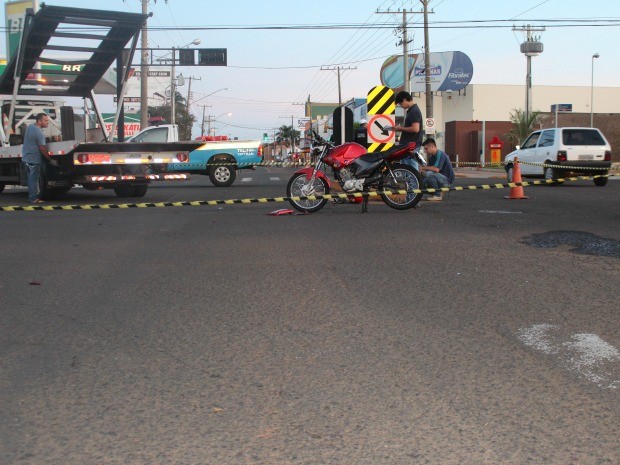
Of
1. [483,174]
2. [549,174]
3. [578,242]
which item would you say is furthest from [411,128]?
[483,174]

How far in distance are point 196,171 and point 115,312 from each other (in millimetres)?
19070

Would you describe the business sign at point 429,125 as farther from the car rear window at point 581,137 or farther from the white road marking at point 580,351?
the white road marking at point 580,351

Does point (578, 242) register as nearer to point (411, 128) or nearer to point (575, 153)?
point (411, 128)

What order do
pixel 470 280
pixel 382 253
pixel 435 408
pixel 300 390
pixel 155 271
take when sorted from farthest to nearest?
pixel 382 253 < pixel 155 271 < pixel 470 280 < pixel 300 390 < pixel 435 408

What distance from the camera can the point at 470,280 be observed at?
7234 millimetres

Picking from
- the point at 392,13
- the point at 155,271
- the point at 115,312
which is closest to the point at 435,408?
the point at 115,312

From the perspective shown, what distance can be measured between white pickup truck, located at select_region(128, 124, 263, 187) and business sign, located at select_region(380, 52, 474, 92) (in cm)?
3513

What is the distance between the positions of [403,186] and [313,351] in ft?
27.5

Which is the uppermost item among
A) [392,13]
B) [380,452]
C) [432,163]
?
[392,13]

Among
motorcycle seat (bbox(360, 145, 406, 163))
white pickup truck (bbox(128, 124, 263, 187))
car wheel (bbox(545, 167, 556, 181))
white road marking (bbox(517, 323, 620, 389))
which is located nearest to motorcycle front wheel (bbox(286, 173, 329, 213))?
motorcycle seat (bbox(360, 145, 406, 163))

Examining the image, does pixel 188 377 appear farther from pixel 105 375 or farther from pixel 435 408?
pixel 435 408

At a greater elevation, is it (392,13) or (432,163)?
(392,13)

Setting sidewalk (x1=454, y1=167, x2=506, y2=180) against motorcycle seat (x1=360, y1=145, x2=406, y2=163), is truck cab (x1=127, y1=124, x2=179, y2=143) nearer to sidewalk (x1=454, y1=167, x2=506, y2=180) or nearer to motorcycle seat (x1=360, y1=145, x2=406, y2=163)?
sidewalk (x1=454, y1=167, x2=506, y2=180)

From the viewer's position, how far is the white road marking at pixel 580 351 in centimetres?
449
